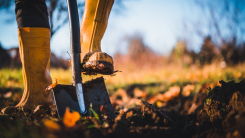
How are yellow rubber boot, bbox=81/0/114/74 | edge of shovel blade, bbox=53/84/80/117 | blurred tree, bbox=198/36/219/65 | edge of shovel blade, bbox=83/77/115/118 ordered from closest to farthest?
edge of shovel blade, bbox=53/84/80/117 < edge of shovel blade, bbox=83/77/115/118 < yellow rubber boot, bbox=81/0/114/74 < blurred tree, bbox=198/36/219/65

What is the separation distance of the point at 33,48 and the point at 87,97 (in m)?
0.73

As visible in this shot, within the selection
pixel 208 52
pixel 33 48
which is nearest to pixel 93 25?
pixel 33 48

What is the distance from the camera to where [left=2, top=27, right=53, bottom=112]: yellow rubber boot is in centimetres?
142

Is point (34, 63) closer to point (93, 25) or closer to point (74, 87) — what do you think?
point (74, 87)

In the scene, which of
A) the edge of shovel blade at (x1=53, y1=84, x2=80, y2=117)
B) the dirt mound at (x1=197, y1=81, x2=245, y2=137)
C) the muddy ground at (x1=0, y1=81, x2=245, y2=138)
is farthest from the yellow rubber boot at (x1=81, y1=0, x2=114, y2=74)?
the dirt mound at (x1=197, y1=81, x2=245, y2=137)

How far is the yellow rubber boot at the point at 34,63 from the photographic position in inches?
56.0

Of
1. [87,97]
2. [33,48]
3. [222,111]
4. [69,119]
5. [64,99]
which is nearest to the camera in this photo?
[69,119]

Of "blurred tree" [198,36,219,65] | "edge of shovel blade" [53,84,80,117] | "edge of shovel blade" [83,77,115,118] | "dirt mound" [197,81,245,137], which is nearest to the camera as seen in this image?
"dirt mound" [197,81,245,137]

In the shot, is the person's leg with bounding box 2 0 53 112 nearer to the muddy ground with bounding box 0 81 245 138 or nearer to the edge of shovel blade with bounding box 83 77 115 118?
the muddy ground with bounding box 0 81 245 138

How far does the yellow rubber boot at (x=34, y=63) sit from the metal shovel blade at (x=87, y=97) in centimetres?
41

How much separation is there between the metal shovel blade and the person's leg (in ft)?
1.33

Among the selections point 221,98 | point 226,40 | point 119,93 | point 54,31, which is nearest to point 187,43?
point 226,40

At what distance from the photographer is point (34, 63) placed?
1.46 meters

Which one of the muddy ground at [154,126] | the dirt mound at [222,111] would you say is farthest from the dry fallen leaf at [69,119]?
the dirt mound at [222,111]
